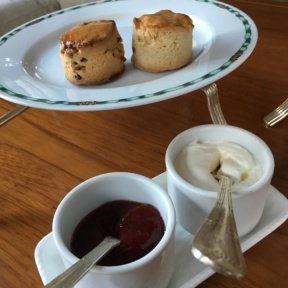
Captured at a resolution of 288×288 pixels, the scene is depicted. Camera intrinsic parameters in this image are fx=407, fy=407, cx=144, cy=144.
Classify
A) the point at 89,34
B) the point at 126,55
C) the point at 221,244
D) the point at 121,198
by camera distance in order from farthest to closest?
the point at 126,55 → the point at 89,34 → the point at 121,198 → the point at 221,244

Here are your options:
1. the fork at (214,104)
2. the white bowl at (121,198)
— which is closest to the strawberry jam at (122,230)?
the white bowl at (121,198)

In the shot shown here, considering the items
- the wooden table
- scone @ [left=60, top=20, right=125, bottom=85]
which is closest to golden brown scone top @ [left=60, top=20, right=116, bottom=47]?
scone @ [left=60, top=20, right=125, bottom=85]

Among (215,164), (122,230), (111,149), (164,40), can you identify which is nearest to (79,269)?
(122,230)

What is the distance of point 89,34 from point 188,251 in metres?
0.39

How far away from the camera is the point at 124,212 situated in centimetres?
45

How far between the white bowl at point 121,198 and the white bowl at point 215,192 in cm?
3

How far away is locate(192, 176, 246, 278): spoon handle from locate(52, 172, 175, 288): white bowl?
0.05 meters

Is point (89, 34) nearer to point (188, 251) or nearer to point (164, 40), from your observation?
point (164, 40)

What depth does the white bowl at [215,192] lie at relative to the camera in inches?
17.2

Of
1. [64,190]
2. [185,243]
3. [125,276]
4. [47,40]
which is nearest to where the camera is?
[125,276]

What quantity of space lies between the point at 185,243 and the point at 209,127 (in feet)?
0.48

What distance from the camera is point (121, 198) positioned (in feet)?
1.53

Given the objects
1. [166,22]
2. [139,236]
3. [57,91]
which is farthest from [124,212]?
[166,22]

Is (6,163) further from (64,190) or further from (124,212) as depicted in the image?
(124,212)
